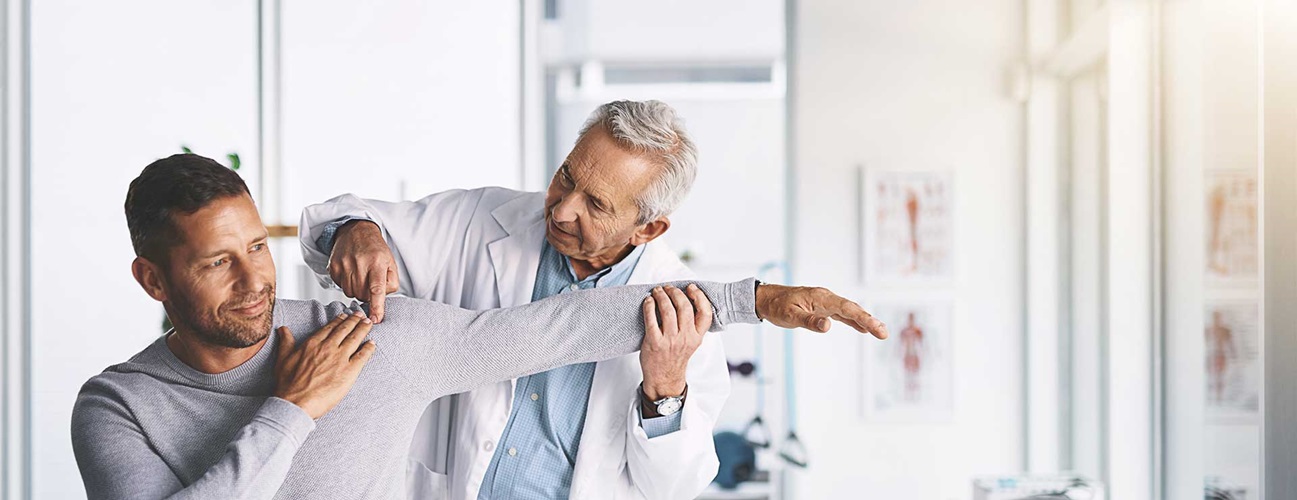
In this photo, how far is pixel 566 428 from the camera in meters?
1.58

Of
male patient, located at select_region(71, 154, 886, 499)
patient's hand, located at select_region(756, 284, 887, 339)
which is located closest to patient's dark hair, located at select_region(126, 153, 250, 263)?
male patient, located at select_region(71, 154, 886, 499)

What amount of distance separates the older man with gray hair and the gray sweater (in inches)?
1.9

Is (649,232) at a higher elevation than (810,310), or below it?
higher

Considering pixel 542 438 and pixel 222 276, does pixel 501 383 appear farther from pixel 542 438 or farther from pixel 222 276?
pixel 222 276

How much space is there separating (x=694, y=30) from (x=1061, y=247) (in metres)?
1.57

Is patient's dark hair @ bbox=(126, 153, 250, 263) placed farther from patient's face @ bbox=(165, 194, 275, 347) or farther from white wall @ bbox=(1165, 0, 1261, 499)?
white wall @ bbox=(1165, 0, 1261, 499)

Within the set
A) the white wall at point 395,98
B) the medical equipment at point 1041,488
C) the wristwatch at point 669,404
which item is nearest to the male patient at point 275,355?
the wristwatch at point 669,404

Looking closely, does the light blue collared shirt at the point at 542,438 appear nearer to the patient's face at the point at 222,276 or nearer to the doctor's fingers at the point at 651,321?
the doctor's fingers at the point at 651,321

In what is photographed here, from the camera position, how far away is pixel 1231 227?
6.63 feet

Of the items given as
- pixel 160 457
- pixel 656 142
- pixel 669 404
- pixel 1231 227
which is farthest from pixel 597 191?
pixel 1231 227

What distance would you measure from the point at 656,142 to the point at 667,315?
279 millimetres

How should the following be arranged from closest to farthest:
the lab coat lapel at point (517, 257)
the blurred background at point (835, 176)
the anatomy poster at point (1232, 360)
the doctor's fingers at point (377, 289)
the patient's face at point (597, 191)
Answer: the doctor's fingers at point (377, 289), the patient's face at point (597, 191), the lab coat lapel at point (517, 257), the anatomy poster at point (1232, 360), the blurred background at point (835, 176)

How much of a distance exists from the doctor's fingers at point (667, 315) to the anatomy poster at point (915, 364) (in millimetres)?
2385

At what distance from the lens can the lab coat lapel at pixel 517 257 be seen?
63.3 inches
